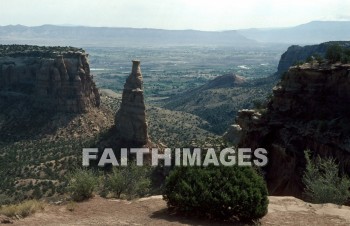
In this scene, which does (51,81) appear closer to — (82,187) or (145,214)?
(82,187)

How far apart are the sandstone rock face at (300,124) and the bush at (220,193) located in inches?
478

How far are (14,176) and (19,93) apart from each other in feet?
77.5

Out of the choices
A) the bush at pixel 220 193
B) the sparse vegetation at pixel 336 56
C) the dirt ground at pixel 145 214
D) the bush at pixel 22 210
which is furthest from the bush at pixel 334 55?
the bush at pixel 22 210

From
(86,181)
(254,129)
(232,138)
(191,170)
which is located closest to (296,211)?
(191,170)

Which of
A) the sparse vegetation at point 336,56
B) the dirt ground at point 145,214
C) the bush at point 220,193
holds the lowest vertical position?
the dirt ground at point 145,214

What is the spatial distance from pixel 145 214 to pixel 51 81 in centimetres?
5361

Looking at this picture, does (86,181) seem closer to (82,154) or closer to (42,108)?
(82,154)

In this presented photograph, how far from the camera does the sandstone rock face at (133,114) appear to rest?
5603 centimetres

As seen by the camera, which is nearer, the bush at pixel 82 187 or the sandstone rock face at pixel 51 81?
the bush at pixel 82 187

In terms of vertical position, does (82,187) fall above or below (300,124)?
below

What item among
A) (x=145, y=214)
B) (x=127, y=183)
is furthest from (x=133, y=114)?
(x=145, y=214)

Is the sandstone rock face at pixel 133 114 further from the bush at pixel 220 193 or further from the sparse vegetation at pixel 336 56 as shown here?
the bush at pixel 220 193

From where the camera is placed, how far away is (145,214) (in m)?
19.2

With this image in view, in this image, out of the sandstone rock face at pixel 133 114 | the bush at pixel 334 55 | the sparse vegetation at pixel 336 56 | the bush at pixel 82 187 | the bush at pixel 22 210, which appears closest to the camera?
the bush at pixel 22 210
